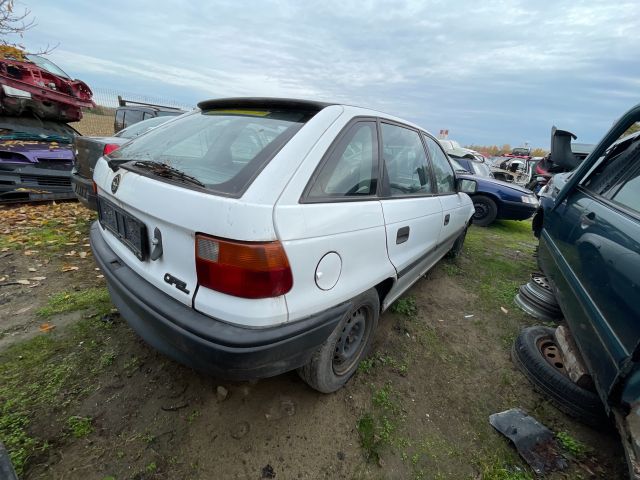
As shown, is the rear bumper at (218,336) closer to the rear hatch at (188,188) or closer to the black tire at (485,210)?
the rear hatch at (188,188)

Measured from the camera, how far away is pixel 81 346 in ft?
7.36

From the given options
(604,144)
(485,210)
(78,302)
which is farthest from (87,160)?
(485,210)

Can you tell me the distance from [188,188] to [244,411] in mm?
1353

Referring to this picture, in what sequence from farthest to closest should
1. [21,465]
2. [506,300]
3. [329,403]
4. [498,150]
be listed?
[498,150] → [506,300] → [329,403] → [21,465]

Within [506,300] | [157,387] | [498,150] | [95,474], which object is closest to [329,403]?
[157,387]

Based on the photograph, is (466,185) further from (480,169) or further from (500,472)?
(480,169)

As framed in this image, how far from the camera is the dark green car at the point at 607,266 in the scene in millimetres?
1508

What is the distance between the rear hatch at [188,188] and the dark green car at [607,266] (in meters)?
1.79

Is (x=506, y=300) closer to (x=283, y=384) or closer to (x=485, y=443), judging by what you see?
(x=485, y=443)

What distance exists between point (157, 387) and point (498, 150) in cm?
4568

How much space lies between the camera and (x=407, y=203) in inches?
87.6

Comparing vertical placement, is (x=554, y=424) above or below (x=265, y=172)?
below

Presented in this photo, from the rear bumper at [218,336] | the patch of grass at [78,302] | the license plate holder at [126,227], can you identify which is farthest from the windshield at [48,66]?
the rear bumper at [218,336]

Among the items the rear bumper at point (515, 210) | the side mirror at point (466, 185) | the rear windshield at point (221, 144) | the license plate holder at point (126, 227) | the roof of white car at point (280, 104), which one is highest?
the roof of white car at point (280, 104)
